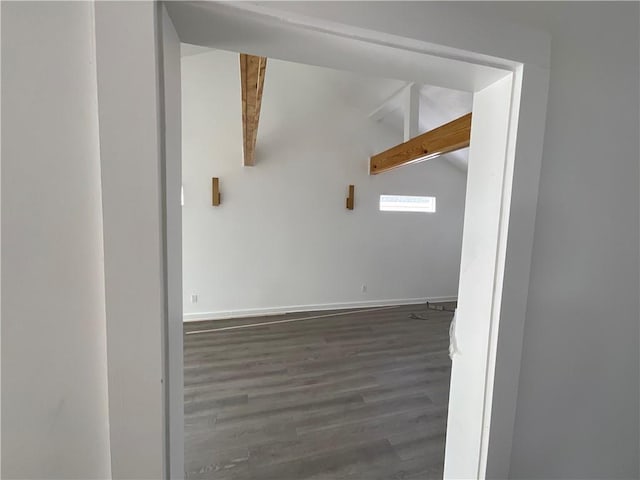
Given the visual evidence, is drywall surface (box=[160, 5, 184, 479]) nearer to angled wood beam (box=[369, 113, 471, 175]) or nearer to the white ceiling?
angled wood beam (box=[369, 113, 471, 175])

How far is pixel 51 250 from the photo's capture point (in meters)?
0.40

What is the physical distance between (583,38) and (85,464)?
1.36 m

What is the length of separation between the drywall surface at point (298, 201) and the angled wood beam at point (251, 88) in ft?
3.10

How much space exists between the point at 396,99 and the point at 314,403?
358 cm

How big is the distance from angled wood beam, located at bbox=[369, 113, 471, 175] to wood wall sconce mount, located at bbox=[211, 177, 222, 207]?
232cm

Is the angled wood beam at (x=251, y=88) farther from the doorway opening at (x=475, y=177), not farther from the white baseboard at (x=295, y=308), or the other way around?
the white baseboard at (x=295, y=308)

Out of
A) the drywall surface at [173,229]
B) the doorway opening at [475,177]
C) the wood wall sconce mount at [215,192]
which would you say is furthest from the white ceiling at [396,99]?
the drywall surface at [173,229]

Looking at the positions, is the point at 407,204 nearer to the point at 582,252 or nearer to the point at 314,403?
the point at 314,403

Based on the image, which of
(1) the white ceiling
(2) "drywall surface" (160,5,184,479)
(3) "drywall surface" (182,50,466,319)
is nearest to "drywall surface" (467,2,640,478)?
(2) "drywall surface" (160,5,184,479)

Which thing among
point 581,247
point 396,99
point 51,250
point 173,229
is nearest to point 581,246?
point 581,247

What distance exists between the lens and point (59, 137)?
388 millimetres

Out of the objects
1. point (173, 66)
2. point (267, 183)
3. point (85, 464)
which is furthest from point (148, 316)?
point (267, 183)

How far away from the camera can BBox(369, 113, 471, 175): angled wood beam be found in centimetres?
200

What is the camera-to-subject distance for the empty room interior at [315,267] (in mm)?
1690
